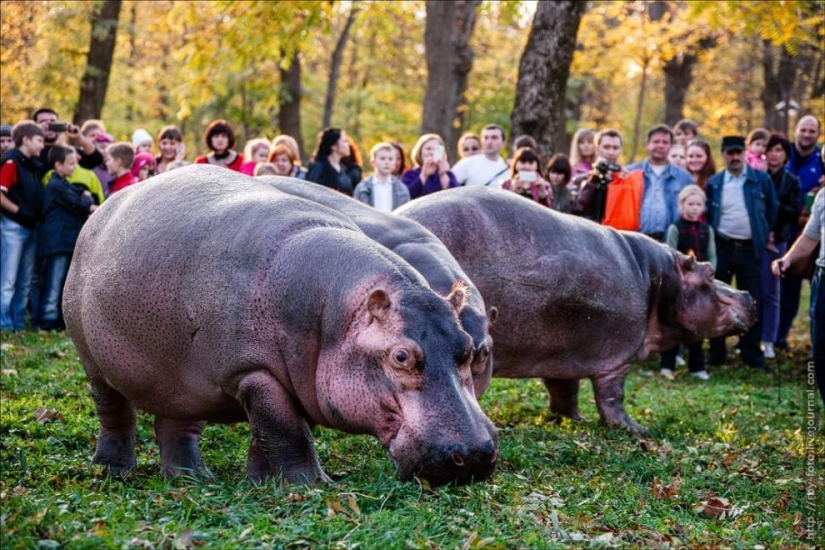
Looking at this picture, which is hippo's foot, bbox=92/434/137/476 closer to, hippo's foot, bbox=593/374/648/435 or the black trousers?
hippo's foot, bbox=593/374/648/435

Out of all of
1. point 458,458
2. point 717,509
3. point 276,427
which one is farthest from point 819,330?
point 276,427

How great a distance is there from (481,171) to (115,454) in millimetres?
6866

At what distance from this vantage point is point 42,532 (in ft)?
14.1

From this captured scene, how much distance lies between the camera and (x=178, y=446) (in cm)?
644

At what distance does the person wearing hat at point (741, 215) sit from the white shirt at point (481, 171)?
2.51 metres

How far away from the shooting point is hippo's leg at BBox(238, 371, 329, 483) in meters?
5.44

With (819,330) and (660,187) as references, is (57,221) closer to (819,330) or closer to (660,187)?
(660,187)

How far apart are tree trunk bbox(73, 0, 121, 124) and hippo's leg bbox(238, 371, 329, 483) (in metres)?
15.5

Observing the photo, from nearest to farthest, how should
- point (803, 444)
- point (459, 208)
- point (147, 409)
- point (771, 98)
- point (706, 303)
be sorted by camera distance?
point (147, 409) → point (459, 208) → point (803, 444) → point (706, 303) → point (771, 98)

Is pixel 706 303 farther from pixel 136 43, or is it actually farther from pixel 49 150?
pixel 136 43

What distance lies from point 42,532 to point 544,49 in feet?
38.0

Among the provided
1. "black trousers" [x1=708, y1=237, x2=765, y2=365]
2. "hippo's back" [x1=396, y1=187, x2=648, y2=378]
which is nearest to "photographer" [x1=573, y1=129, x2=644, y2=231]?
"black trousers" [x1=708, y1=237, x2=765, y2=365]

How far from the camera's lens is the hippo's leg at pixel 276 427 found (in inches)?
214

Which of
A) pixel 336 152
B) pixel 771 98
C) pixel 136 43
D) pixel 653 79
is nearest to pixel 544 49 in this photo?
pixel 336 152
